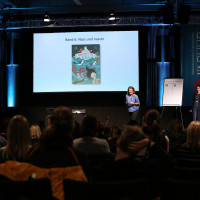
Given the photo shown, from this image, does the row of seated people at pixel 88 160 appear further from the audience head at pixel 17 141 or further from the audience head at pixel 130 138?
the audience head at pixel 17 141

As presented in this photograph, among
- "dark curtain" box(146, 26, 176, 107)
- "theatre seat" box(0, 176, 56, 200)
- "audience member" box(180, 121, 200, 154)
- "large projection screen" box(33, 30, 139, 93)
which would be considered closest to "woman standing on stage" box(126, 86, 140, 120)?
"large projection screen" box(33, 30, 139, 93)

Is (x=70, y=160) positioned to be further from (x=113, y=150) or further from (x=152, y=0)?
(x=152, y=0)

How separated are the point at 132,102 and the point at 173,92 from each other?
4.92 ft

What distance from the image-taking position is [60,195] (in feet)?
6.94

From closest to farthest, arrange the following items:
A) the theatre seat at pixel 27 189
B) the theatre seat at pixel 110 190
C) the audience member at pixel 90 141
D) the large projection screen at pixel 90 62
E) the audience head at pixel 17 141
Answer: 1. the theatre seat at pixel 110 190
2. the theatre seat at pixel 27 189
3. the audience head at pixel 17 141
4. the audience member at pixel 90 141
5. the large projection screen at pixel 90 62

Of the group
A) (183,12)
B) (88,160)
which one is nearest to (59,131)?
(88,160)

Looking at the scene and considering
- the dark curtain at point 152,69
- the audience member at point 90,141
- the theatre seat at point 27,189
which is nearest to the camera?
the theatre seat at point 27,189

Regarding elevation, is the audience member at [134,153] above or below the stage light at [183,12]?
below

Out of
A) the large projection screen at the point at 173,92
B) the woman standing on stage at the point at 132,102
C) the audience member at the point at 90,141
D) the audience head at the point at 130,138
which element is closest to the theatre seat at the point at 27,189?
the audience head at the point at 130,138

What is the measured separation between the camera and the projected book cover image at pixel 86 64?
408 inches

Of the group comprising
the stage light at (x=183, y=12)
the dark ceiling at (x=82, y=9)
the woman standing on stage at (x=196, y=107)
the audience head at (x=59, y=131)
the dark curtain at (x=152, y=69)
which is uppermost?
the dark ceiling at (x=82, y=9)

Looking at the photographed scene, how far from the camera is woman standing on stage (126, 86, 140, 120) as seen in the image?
919 centimetres

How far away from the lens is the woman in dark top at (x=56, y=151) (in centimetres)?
217

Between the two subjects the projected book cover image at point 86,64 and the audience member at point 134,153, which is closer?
the audience member at point 134,153
